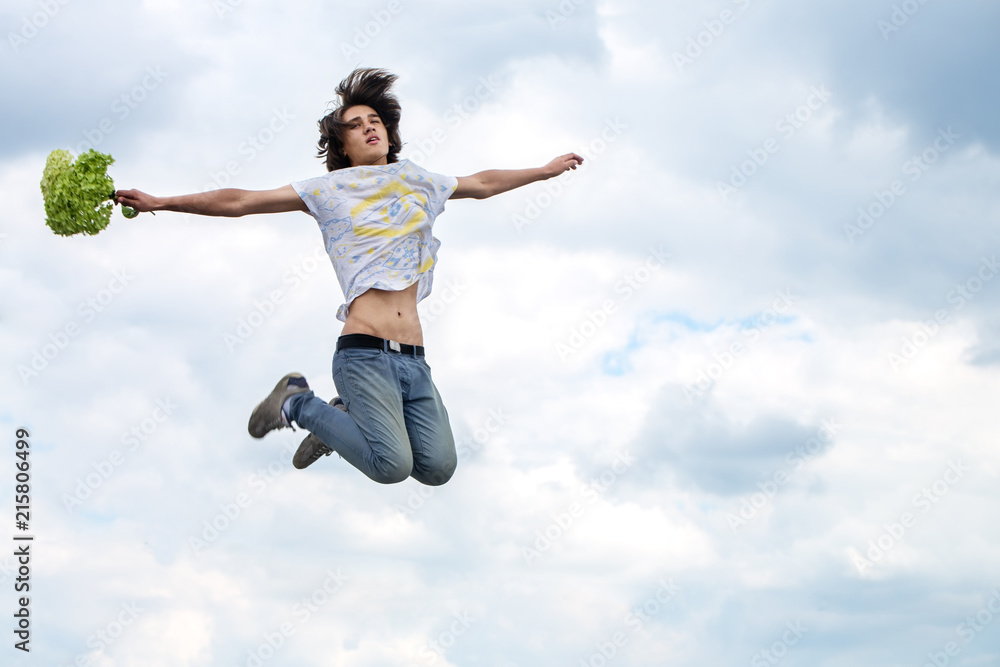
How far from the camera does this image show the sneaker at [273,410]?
7.89 meters

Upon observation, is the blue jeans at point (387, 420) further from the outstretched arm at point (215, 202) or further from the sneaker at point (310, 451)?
the outstretched arm at point (215, 202)

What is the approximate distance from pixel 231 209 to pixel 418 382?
1823 mm

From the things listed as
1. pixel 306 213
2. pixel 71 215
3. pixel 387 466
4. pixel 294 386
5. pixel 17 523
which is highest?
pixel 306 213

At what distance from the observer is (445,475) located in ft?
25.1

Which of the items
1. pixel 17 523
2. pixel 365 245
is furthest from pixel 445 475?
pixel 17 523

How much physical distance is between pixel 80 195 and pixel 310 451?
252 cm

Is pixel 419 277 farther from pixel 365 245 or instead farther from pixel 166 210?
pixel 166 210

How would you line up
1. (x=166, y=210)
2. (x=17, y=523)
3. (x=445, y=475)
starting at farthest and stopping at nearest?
(x=17, y=523)
(x=445, y=475)
(x=166, y=210)

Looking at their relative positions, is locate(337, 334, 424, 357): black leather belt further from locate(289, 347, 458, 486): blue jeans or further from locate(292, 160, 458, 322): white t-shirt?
locate(292, 160, 458, 322): white t-shirt

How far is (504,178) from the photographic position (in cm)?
819

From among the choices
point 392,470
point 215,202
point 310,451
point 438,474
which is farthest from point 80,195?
point 438,474

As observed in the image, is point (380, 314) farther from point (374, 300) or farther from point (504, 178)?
point (504, 178)

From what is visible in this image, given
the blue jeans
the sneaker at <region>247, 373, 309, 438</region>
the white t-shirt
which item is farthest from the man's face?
the sneaker at <region>247, 373, 309, 438</region>

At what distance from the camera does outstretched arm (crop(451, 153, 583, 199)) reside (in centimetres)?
803
